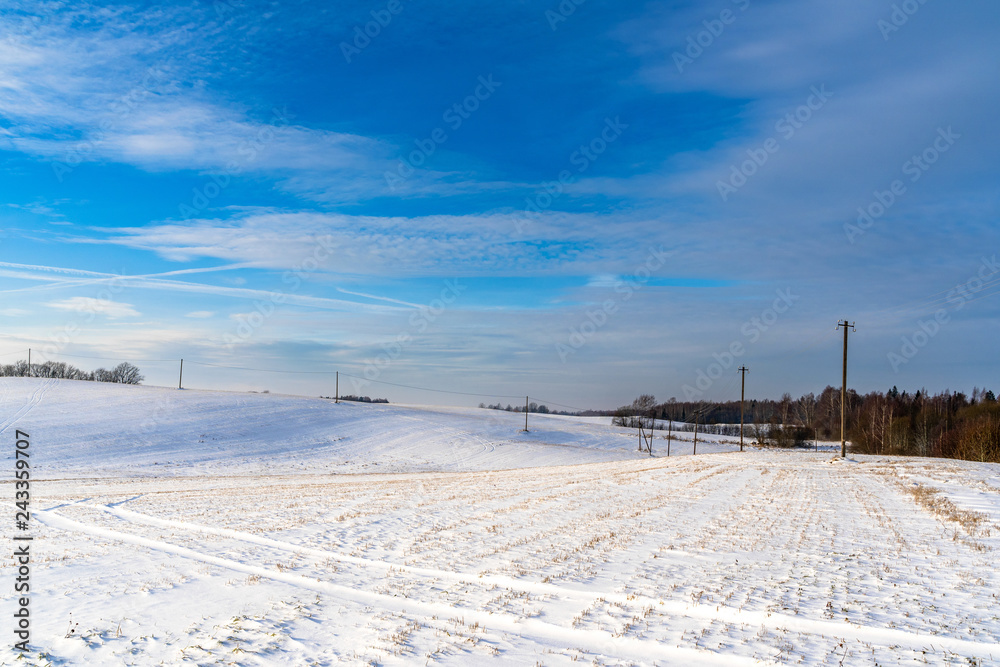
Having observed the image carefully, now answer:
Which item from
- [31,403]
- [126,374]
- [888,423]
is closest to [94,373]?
[126,374]

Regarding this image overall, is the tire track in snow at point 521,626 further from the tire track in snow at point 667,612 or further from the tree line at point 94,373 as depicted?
the tree line at point 94,373

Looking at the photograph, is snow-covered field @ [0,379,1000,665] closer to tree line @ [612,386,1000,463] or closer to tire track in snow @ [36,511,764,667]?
tire track in snow @ [36,511,764,667]

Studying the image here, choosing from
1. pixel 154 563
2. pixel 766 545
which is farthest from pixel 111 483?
pixel 766 545

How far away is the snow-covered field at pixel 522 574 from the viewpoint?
25.7 feet

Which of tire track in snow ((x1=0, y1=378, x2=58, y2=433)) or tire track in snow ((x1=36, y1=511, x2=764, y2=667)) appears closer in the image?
tire track in snow ((x1=36, y1=511, x2=764, y2=667))

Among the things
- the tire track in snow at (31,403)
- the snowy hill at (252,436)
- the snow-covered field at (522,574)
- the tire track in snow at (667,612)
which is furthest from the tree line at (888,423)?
the tire track in snow at (31,403)

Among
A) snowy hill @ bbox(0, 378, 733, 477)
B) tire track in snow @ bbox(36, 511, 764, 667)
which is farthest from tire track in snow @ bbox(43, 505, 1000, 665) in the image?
snowy hill @ bbox(0, 378, 733, 477)

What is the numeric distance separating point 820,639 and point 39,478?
39.7 meters

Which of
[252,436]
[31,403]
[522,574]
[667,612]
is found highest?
[667,612]

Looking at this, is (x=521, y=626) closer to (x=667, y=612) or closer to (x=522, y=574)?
(x=667, y=612)

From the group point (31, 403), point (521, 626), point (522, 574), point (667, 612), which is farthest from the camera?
point (31, 403)

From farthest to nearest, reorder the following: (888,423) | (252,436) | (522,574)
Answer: (888,423)
(252,436)
(522,574)

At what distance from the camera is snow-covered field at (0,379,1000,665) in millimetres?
7820

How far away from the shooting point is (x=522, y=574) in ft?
36.4
